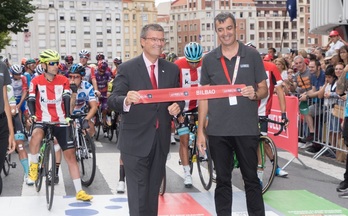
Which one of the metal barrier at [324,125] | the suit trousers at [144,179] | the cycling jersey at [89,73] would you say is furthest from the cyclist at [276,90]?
the cycling jersey at [89,73]

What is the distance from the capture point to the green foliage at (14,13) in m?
39.4

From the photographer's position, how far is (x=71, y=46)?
12788cm

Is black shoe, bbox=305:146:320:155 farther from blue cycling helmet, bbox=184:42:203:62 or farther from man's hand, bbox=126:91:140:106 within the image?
man's hand, bbox=126:91:140:106

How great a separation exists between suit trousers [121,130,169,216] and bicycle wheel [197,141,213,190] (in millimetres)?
2940

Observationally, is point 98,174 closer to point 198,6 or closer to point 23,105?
point 23,105

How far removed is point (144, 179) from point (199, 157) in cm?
341

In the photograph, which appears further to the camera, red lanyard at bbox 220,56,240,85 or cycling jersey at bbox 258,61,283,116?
cycling jersey at bbox 258,61,283,116

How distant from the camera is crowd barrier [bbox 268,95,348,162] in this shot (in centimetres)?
965

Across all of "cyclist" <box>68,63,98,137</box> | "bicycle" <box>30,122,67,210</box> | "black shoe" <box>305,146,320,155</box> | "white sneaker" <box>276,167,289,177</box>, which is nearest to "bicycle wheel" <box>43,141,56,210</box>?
"bicycle" <box>30,122,67,210</box>

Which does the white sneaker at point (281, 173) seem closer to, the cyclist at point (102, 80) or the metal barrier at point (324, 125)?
the metal barrier at point (324, 125)

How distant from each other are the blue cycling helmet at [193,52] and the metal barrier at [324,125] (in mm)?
3702

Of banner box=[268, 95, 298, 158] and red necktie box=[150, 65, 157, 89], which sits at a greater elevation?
red necktie box=[150, 65, 157, 89]

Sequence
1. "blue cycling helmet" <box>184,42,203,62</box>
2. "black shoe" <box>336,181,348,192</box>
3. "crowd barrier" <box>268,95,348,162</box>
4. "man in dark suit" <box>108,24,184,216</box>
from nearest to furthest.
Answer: "man in dark suit" <box>108,24,184,216</box> < "black shoe" <box>336,181,348,192</box> < "blue cycling helmet" <box>184,42,203,62</box> < "crowd barrier" <box>268,95,348,162</box>

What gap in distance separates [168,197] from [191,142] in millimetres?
1035
